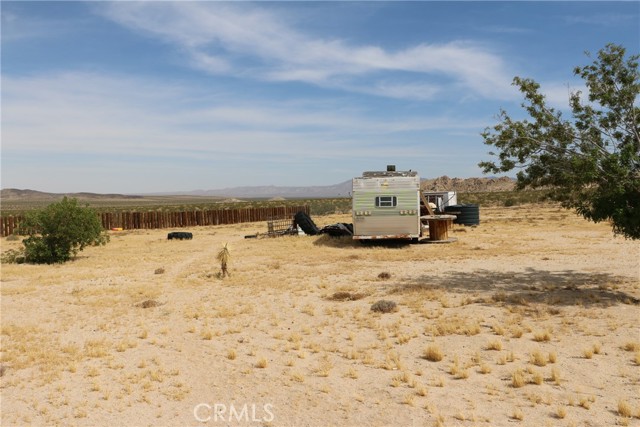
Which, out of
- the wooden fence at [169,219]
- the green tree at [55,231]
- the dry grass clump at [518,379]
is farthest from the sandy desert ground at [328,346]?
the wooden fence at [169,219]

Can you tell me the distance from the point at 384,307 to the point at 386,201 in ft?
39.8

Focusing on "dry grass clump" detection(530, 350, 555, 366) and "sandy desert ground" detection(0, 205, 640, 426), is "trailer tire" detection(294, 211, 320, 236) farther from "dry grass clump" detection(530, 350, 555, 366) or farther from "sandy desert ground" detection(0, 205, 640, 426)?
"dry grass clump" detection(530, 350, 555, 366)

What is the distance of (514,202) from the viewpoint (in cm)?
6059

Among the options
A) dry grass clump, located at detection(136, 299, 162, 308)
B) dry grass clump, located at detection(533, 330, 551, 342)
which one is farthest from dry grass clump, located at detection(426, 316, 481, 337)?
dry grass clump, located at detection(136, 299, 162, 308)

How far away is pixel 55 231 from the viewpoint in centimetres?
2127

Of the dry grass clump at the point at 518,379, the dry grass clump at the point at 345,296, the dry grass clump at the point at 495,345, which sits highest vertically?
the dry grass clump at the point at 345,296

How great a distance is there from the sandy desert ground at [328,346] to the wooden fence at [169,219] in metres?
23.4

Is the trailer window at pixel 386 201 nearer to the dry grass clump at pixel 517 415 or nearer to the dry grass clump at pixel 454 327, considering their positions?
the dry grass clump at pixel 454 327

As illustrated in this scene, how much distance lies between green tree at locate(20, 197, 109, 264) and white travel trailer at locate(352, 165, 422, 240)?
12.4 m

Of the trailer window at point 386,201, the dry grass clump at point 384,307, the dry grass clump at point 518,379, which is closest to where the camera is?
the dry grass clump at point 518,379

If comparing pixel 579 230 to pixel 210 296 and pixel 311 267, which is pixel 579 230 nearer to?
pixel 311 267

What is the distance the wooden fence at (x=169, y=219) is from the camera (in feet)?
133

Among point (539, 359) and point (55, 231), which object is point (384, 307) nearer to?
point (539, 359)

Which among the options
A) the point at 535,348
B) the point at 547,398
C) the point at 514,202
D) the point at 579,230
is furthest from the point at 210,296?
the point at 514,202
